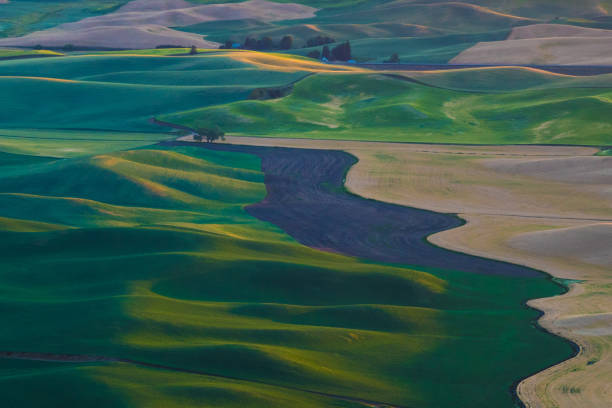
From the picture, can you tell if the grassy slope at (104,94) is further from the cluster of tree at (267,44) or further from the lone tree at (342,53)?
the cluster of tree at (267,44)

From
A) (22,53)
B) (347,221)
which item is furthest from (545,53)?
(347,221)

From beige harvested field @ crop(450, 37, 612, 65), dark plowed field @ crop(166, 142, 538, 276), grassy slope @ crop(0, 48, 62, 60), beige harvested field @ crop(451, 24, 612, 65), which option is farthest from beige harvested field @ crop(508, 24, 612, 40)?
dark plowed field @ crop(166, 142, 538, 276)

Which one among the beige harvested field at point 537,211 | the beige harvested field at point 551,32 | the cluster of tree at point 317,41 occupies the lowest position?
the beige harvested field at point 537,211

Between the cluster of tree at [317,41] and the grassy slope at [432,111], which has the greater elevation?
the cluster of tree at [317,41]

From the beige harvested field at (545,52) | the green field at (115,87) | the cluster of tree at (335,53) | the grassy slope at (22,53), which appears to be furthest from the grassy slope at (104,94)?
the beige harvested field at (545,52)

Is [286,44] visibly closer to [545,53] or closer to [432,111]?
[545,53]

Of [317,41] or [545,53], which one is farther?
[317,41]
